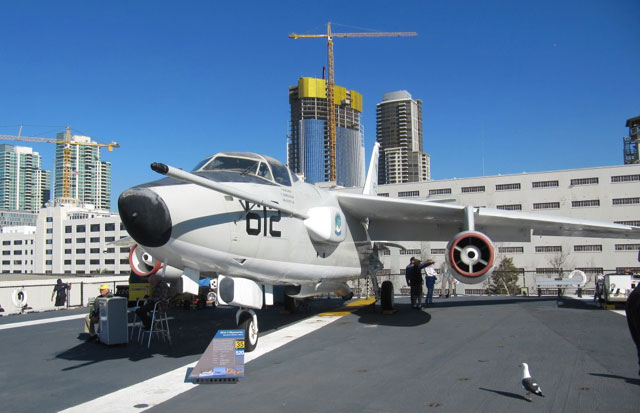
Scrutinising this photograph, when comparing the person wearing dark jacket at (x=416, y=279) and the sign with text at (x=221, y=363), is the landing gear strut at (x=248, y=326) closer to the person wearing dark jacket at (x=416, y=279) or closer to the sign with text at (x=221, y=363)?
the sign with text at (x=221, y=363)

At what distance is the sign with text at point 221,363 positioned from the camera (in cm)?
724

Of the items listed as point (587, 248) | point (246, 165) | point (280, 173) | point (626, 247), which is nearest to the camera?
point (246, 165)

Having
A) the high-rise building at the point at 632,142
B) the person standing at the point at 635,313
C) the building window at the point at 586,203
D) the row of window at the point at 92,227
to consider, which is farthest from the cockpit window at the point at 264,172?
the row of window at the point at 92,227

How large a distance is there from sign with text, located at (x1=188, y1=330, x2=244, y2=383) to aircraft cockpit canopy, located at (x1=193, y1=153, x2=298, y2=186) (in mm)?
3358

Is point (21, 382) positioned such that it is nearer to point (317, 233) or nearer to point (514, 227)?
point (317, 233)

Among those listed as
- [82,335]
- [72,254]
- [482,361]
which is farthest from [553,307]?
[72,254]

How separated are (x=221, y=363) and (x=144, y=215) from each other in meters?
2.59

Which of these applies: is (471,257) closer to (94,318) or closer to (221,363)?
(221,363)

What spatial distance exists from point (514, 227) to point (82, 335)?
12900 millimetres

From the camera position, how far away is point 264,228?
9.02m

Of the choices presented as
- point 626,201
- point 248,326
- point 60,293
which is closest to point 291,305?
point 248,326

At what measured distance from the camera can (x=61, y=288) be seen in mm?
19062

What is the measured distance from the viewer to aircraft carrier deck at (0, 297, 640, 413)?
6.07 m

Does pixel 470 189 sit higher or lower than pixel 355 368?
higher
